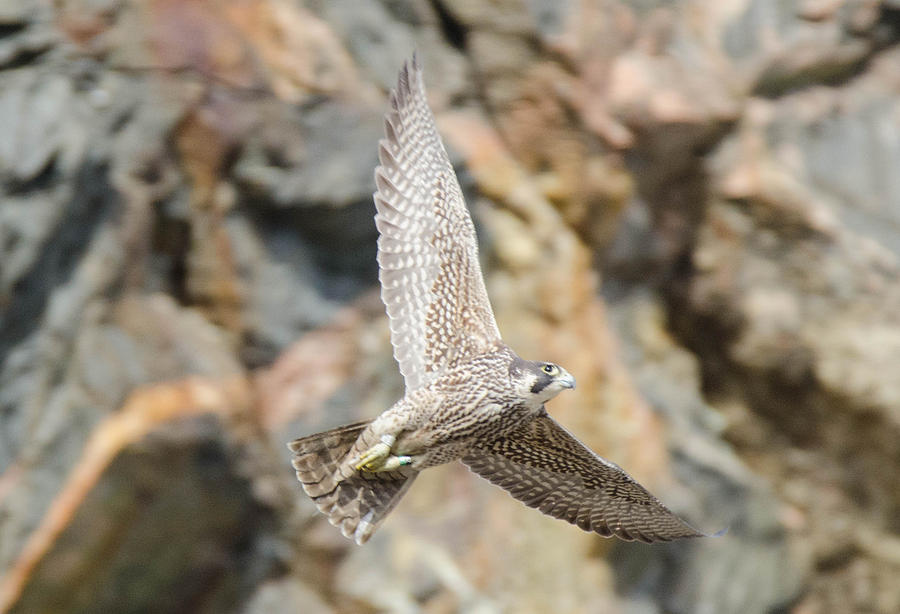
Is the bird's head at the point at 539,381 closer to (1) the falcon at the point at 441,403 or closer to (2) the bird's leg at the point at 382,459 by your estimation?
(1) the falcon at the point at 441,403

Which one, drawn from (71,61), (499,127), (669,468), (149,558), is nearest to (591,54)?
(499,127)

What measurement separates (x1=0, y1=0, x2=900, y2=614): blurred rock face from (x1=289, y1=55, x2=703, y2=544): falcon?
176 cm

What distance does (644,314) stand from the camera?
7.14 metres

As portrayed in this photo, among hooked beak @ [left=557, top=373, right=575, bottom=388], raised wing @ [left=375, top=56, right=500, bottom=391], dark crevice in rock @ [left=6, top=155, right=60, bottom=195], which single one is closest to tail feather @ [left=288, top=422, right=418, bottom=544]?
raised wing @ [left=375, top=56, right=500, bottom=391]

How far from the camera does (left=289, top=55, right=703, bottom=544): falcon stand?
359 centimetres

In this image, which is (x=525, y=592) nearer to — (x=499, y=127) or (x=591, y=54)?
(x=499, y=127)

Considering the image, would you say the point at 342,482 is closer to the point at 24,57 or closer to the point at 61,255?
the point at 61,255

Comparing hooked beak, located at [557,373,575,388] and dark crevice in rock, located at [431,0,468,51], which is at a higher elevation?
hooked beak, located at [557,373,575,388]

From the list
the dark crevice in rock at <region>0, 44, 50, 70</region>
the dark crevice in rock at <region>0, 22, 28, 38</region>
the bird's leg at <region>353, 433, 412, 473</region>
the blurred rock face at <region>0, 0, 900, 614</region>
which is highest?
the dark crevice in rock at <region>0, 22, 28, 38</region>

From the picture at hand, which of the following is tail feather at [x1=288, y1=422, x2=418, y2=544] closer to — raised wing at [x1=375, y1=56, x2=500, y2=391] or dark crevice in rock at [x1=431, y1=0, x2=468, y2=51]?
raised wing at [x1=375, y1=56, x2=500, y2=391]

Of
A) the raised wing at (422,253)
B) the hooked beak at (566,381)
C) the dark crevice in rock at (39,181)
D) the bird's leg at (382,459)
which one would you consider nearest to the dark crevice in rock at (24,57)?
the dark crevice in rock at (39,181)

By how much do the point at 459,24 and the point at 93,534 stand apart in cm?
329

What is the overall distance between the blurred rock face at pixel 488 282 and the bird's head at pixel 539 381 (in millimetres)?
2269

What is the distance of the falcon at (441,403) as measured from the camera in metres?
3.59
